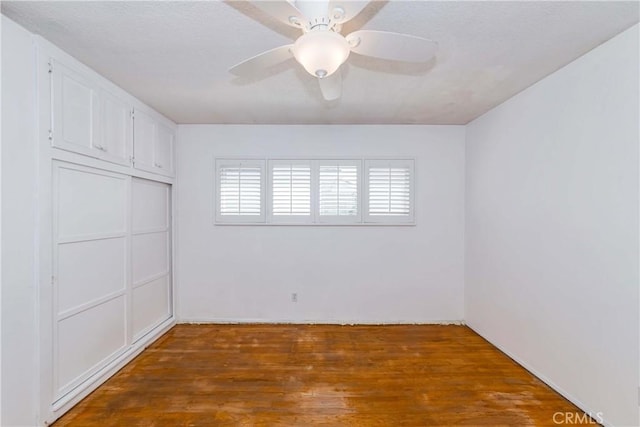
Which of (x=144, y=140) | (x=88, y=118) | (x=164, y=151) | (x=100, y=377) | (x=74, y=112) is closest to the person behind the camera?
(x=74, y=112)

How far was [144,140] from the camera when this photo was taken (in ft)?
10.0

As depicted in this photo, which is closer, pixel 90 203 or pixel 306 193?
pixel 90 203

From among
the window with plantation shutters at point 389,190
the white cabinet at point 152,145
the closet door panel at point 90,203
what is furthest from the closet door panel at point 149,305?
the window with plantation shutters at point 389,190

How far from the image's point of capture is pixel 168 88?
2666 millimetres

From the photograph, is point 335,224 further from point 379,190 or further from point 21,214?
point 21,214

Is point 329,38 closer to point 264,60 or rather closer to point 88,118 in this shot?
point 264,60

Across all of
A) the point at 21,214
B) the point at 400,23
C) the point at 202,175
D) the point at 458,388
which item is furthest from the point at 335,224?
the point at 21,214

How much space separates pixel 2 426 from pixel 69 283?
0.84 m

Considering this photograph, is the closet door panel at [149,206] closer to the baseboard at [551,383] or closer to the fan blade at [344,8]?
the fan blade at [344,8]

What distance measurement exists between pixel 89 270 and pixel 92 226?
1.12ft

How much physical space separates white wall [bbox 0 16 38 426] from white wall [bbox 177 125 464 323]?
1910mm

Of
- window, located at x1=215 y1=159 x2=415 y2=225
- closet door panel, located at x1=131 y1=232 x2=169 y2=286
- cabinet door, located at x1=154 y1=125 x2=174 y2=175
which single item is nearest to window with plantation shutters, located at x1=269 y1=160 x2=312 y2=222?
window, located at x1=215 y1=159 x2=415 y2=225

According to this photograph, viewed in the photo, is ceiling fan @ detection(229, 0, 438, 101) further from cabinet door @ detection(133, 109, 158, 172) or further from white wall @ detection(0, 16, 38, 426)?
cabinet door @ detection(133, 109, 158, 172)

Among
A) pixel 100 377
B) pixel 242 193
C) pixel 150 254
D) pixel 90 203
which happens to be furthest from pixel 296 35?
pixel 100 377
